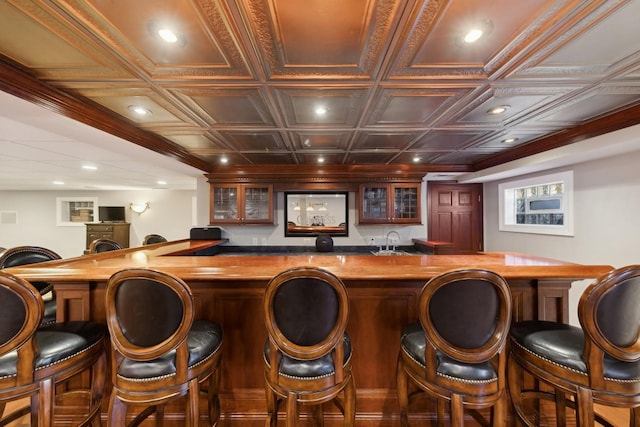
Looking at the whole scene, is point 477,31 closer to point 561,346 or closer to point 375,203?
point 561,346

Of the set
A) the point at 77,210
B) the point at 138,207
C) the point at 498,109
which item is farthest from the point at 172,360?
the point at 77,210

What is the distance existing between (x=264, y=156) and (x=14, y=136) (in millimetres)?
2460

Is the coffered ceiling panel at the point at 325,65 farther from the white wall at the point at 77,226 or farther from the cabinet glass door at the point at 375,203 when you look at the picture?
the white wall at the point at 77,226

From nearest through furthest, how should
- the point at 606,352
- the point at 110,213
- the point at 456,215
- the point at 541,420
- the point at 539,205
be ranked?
the point at 606,352 → the point at 541,420 → the point at 539,205 → the point at 456,215 → the point at 110,213

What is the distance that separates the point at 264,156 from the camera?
3607 millimetres

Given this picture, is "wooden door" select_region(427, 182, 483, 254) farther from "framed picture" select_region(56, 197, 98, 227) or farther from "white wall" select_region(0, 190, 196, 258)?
"framed picture" select_region(56, 197, 98, 227)

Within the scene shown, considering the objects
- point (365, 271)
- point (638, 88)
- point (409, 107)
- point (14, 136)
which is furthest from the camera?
point (14, 136)

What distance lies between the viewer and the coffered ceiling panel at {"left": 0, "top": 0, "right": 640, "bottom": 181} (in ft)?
3.73

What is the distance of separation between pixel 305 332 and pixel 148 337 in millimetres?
734

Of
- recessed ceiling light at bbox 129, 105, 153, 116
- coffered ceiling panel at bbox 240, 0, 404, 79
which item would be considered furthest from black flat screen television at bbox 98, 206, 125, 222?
coffered ceiling panel at bbox 240, 0, 404, 79

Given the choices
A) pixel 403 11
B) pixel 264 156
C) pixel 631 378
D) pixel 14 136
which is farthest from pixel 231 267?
pixel 14 136

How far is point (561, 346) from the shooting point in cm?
124

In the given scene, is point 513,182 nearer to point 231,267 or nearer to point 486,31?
point 486,31

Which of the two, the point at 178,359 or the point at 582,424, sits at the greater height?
the point at 178,359
